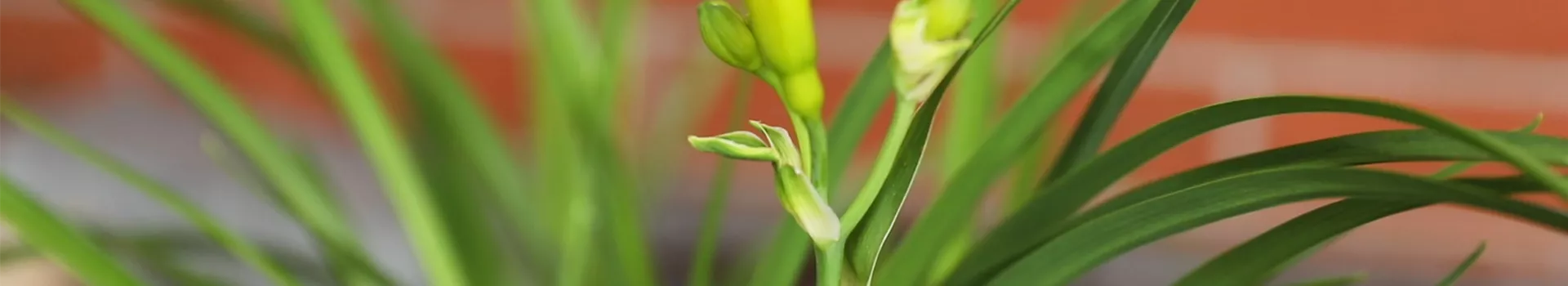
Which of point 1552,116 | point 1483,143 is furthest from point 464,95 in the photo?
point 1552,116

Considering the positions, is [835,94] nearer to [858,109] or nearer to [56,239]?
[858,109]

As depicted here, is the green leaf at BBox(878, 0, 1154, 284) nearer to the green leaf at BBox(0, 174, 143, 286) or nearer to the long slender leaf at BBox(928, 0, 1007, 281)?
the long slender leaf at BBox(928, 0, 1007, 281)

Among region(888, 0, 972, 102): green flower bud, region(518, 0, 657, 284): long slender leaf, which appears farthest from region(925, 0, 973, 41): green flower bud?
region(518, 0, 657, 284): long slender leaf

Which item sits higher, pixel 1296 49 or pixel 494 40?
pixel 494 40

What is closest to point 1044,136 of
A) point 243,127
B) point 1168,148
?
point 1168,148

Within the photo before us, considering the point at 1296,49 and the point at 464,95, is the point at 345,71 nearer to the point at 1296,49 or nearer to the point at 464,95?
the point at 464,95

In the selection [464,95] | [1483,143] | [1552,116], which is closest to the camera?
[1483,143]
